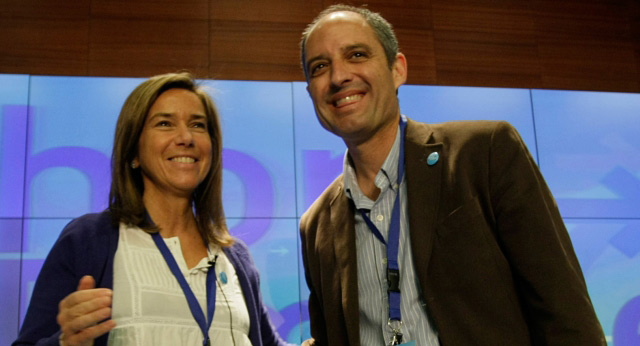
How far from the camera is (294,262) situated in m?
4.03

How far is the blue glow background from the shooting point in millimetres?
3889

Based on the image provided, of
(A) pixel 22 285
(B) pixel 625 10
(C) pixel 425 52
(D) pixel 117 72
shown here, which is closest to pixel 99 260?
(A) pixel 22 285

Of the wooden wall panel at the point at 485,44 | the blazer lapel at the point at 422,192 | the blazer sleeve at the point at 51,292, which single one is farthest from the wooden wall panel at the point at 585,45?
the blazer sleeve at the point at 51,292

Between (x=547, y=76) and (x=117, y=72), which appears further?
(x=547, y=76)

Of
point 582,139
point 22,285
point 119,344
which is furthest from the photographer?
point 582,139

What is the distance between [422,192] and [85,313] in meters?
0.99

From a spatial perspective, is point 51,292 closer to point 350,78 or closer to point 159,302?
point 159,302

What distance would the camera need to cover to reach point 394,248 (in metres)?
1.93

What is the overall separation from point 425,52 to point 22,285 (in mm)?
3093

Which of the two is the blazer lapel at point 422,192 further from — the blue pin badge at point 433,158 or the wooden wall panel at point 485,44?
the wooden wall panel at point 485,44

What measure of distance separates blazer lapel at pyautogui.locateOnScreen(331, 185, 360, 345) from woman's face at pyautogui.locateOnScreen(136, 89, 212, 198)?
52cm

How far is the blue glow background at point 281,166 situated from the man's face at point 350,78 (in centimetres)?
197

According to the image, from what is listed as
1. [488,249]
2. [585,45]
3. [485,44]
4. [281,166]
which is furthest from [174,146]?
[585,45]

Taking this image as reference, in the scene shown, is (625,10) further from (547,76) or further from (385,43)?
(385,43)
